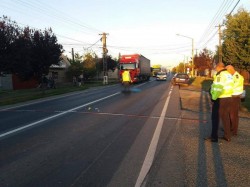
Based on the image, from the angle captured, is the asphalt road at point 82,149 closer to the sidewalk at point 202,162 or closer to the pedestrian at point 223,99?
the sidewalk at point 202,162

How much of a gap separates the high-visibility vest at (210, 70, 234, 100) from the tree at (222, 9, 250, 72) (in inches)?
1140

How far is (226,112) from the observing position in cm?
821

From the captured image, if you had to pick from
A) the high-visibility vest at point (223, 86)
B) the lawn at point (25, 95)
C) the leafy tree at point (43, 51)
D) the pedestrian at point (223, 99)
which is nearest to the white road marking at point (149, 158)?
the pedestrian at point (223, 99)

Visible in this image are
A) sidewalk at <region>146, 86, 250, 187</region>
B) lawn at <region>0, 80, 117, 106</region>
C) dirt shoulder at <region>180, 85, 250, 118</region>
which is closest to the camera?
sidewalk at <region>146, 86, 250, 187</region>

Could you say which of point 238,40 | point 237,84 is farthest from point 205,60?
point 237,84

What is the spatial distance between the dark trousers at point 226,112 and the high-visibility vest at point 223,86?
120mm

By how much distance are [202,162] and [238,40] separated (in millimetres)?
32916

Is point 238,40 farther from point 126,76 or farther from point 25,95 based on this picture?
point 25,95

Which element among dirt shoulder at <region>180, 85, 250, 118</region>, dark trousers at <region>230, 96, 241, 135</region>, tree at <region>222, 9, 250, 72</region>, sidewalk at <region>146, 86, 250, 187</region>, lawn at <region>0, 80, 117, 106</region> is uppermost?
tree at <region>222, 9, 250, 72</region>

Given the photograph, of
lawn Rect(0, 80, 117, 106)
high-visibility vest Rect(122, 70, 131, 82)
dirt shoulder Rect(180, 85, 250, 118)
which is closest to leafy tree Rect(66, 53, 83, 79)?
lawn Rect(0, 80, 117, 106)

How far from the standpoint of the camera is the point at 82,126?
10.2 m

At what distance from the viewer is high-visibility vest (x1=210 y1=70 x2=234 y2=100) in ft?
26.7

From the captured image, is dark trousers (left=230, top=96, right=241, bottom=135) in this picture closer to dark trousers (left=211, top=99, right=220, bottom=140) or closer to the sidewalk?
the sidewalk

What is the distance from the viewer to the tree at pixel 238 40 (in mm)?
35906
